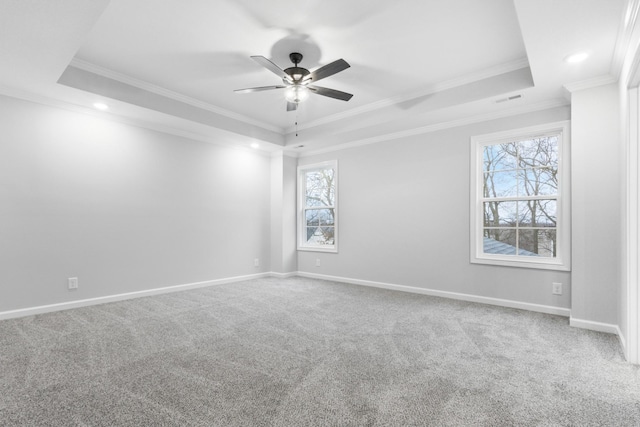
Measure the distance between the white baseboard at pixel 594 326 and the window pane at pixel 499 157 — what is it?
1.90m

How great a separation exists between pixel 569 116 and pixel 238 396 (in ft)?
14.1

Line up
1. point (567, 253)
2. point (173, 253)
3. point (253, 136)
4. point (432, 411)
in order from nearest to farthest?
point (432, 411) → point (567, 253) → point (173, 253) → point (253, 136)

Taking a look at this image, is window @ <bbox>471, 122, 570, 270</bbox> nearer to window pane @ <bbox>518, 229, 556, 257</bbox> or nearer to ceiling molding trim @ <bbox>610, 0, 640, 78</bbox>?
window pane @ <bbox>518, 229, 556, 257</bbox>

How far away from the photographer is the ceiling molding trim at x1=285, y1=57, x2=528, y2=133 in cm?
335

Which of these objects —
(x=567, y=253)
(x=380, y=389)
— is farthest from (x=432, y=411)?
(x=567, y=253)

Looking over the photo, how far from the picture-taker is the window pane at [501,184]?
4016 mm

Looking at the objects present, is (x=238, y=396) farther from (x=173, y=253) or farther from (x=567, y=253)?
(x=567, y=253)

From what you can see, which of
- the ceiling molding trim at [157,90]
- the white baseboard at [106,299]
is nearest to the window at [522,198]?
the ceiling molding trim at [157,90]

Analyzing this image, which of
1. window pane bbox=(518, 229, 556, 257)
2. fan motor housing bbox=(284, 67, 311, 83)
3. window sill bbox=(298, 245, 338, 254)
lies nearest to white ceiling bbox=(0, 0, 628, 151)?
fan motor housing bbox=(284, 67, 311, 83)

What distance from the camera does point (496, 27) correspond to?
2730mm

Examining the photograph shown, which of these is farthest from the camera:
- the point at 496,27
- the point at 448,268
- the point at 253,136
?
the point at 253,136

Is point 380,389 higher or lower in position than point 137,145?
lower

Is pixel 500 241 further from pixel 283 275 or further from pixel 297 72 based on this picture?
pixel 283 275

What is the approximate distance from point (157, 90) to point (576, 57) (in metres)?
4.45
